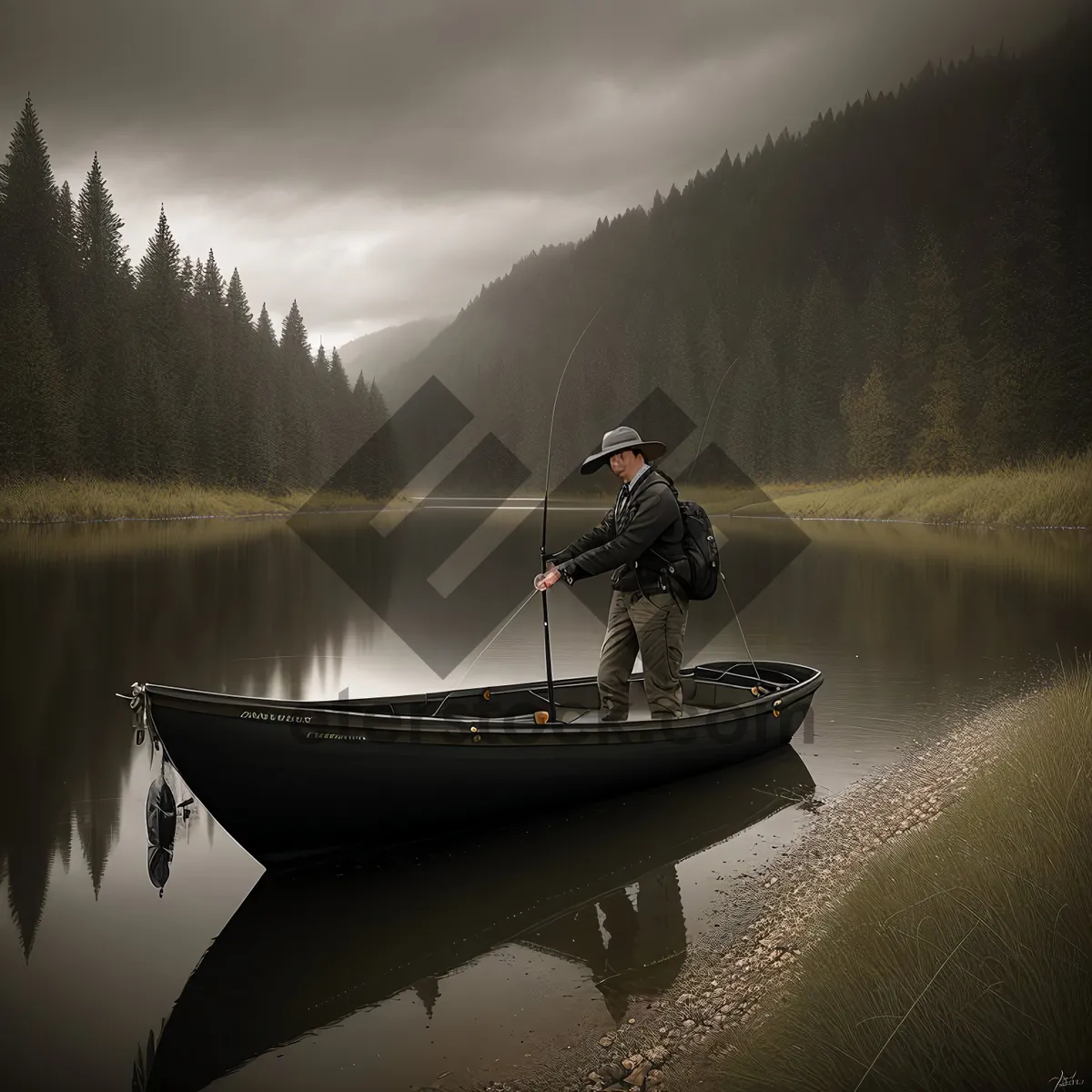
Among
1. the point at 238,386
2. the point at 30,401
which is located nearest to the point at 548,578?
the point at 30,401

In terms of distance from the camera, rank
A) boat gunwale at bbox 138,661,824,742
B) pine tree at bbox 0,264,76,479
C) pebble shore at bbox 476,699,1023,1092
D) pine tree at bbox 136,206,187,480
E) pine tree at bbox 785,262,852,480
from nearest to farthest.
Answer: pebble shore at bbox 476,699,1023,1092
boat gunwale at bbox 138,661,824,742
pine tree at bbox 0,264,76,479
pine tree at bbox 136,206,187,480
pine tree at bbox 785,262,852,480

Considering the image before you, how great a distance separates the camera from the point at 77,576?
22.5m

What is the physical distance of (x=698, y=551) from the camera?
25.7 feet

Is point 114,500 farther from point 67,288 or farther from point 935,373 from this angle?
point 935,373

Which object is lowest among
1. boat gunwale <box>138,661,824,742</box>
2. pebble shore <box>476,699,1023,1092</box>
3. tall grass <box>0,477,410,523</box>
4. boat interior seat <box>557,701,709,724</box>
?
pebble shore <box>476,699,1023,1092</box>

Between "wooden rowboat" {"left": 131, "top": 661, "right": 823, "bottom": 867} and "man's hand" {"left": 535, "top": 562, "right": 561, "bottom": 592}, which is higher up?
"man's hand" {"left": 535, "top": 562, "right": 561, "bottom": 592}

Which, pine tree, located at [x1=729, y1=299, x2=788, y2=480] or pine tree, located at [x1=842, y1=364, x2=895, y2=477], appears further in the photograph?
pine tree, located at [x1=729, y1=299, x2=788, y2=480]

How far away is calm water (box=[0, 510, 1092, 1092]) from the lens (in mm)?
4637

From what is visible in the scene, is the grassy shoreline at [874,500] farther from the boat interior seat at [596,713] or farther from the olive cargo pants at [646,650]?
the olive cargo pants at [646,650]

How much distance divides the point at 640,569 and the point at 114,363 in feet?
183

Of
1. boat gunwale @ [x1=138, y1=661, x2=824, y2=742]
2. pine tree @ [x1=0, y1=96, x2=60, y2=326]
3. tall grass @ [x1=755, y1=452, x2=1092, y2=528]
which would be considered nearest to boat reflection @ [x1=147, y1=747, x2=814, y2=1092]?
boat gunwale @ [x1=138, y1=661, x2=824, y2=742]

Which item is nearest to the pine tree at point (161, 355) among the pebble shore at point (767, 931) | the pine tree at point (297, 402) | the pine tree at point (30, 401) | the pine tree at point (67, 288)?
the pine tree at point (67, 288)

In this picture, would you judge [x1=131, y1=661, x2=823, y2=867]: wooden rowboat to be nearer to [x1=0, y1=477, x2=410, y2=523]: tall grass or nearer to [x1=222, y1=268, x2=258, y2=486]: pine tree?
[x1=0, y1=477, x2=410, y2=523]: tall grass

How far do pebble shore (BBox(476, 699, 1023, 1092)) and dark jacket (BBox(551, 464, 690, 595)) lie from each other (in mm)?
2322
